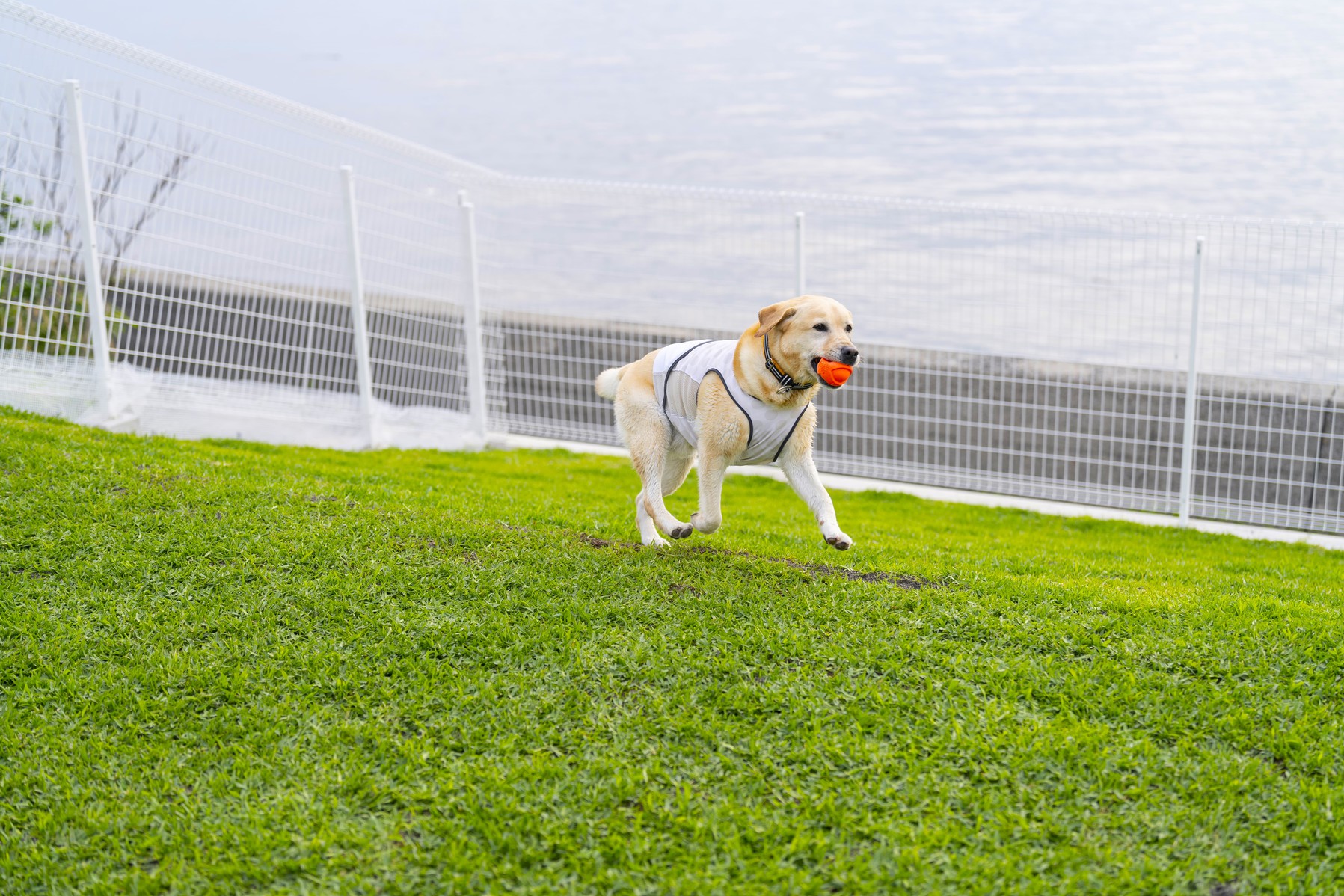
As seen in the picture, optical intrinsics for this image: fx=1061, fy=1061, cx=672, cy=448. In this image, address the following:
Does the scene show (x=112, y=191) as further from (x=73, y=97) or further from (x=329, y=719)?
(x=329, y=719)

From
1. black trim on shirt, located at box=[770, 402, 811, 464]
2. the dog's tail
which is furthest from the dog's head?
the dog's tail

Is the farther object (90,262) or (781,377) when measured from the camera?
(90,262)

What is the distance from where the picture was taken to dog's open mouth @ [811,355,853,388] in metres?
4.34

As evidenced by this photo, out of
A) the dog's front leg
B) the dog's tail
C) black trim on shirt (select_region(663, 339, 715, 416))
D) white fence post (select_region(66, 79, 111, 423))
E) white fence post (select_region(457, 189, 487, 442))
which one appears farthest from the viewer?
white fence post (select_region(457, 189, 487, 442))

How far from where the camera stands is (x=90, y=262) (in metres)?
7.27

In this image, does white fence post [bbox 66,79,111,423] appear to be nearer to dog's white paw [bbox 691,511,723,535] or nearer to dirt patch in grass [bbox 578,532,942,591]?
dirt patch in grass [bbox 578,532,942,591]

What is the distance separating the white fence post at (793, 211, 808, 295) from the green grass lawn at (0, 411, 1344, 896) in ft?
9.83

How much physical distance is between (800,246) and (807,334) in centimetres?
406

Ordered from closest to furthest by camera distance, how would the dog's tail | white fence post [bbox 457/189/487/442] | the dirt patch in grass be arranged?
the dirt patch in grass → the dog's tail → white fence post [bbox 457/189/487/442]

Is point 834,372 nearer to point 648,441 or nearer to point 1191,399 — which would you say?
point 648,441

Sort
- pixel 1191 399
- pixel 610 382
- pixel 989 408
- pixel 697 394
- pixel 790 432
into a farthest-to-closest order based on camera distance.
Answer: pixel 989 408, pixel 1191 399, pixel 610 382, pixel 697 394, pixel 790 432

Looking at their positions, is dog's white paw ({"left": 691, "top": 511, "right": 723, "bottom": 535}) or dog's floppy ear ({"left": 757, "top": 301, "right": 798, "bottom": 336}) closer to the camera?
dog's floppy ear ({"left": 757, "top": 301, "right": 798, "bottom": 336})

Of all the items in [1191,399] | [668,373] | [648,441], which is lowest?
[1191,399]

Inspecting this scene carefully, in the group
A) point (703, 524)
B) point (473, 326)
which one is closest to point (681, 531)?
point (703, 524)
